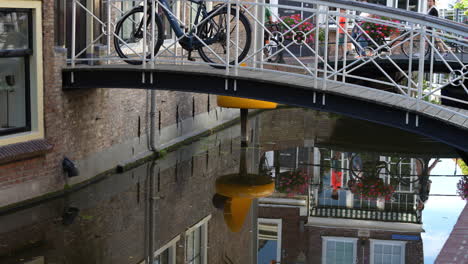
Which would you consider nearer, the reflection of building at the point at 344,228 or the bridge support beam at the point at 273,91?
the reflection of building at the point at 344,228

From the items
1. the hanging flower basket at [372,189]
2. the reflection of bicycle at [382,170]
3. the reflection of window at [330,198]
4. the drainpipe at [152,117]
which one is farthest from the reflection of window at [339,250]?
the drainpipe at [152,117]

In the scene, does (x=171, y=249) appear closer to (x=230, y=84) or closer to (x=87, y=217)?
(x=87, y=217)

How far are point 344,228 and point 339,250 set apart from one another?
1.24 m

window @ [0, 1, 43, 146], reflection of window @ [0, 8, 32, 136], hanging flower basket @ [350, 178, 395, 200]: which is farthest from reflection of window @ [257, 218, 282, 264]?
reflection of window @ [0, 8, 32, 136]

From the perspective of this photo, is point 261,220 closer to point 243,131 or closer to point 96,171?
point 96,171

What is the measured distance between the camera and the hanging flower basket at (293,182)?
13125 millimetres

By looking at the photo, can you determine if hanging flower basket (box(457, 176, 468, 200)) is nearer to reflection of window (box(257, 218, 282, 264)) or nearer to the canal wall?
reflection of window (box(257, 218, 282, 264))

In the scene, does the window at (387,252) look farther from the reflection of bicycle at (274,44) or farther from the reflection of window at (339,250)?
the reflection of bicycle at (274,44)

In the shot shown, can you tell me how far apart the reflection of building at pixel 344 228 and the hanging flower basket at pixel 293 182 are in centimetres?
15

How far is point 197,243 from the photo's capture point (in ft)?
32.8

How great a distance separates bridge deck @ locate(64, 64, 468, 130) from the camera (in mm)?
10367

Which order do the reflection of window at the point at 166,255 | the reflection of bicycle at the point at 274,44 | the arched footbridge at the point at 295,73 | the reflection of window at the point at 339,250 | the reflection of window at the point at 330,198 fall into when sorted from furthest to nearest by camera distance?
the reflection of window at the point at 330,198 < the reflection of bicycle at the point at 274,44 < the arched footbridge at the point at 295,73 < the reflection of window at the point at 339,250 < the reflection of window at the point at 166,255

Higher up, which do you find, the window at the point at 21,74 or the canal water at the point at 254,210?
the window at the point at 21,74

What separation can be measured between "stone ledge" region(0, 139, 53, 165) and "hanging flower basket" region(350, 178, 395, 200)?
184 inches
